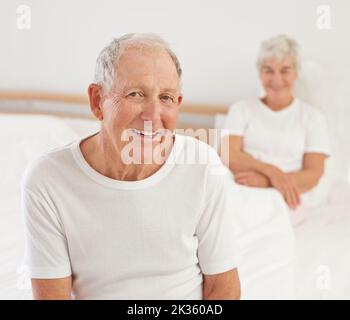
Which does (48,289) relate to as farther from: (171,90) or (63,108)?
(63,108)

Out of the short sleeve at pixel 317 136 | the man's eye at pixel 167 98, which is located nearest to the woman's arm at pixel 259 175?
the short sleeve at pixel 317 136

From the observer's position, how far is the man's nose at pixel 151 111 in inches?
28.3

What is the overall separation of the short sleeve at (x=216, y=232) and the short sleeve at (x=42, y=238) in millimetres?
237

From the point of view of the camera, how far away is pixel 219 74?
1848 mm

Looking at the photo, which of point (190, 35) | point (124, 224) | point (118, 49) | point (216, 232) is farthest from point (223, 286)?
point (190, 35)

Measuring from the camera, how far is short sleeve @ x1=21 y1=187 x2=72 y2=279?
76cm

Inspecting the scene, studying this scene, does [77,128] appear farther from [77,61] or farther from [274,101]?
[274,101]

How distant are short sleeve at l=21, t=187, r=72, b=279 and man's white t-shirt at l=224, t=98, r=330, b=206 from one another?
3.08 ft

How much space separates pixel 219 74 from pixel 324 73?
15.2 inches

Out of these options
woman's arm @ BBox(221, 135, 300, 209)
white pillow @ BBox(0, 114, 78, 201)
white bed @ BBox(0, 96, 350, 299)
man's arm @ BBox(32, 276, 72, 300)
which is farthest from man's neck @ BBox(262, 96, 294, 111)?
man's arm @ BBox(32, 276, 72, 300)

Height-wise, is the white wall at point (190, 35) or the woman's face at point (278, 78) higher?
the white wall at point (190, 35)

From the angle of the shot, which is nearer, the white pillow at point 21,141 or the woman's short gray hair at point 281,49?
the white pillow at point 21,141

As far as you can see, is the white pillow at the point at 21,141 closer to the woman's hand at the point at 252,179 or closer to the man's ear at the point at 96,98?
the woman's hand at the point at 252,179

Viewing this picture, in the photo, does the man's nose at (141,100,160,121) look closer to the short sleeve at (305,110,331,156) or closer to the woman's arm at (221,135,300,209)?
the woman's arm at (221,135,300,209)
